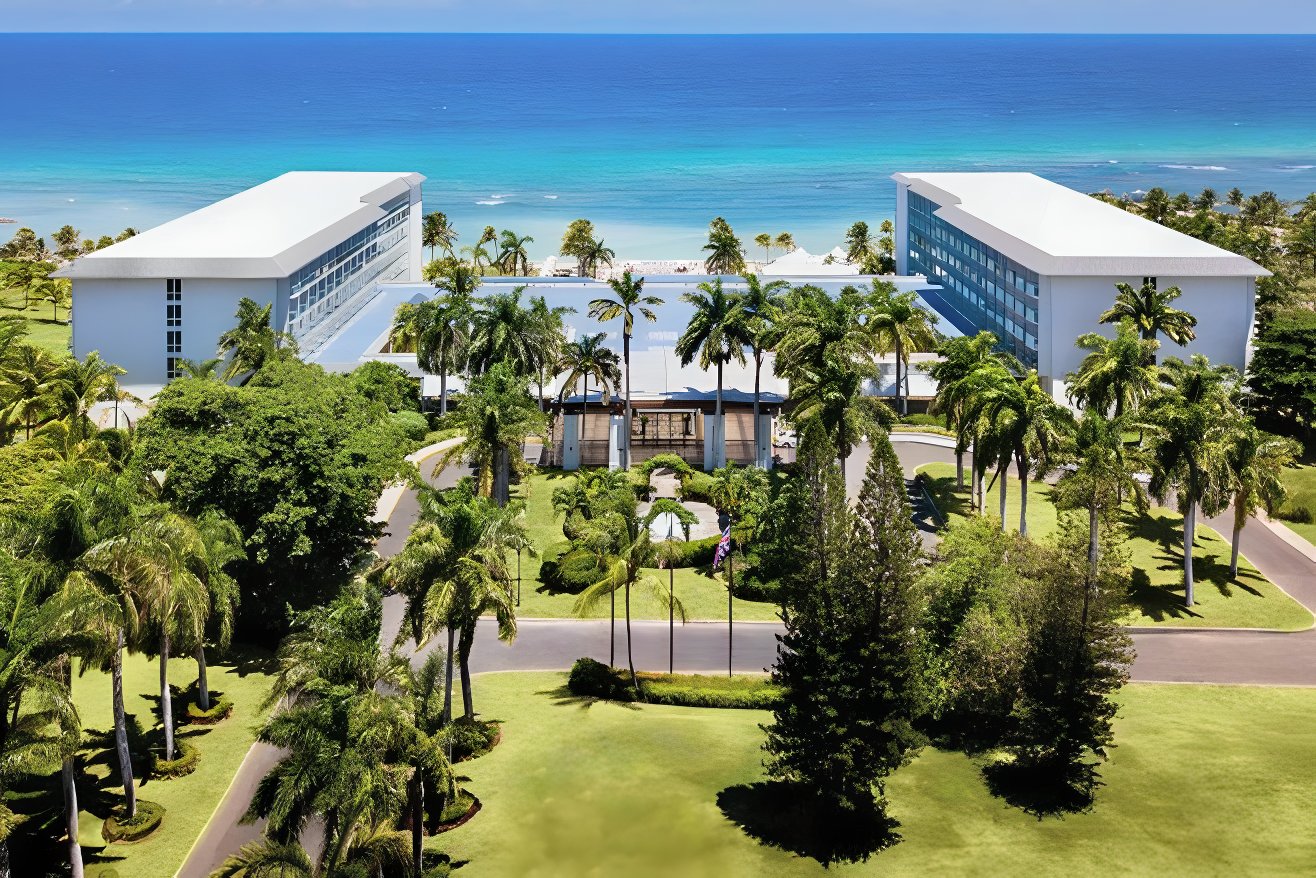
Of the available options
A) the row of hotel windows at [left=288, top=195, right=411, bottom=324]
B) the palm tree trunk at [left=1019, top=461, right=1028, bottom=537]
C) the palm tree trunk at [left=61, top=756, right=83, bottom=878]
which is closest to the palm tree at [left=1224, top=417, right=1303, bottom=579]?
the palm tree trunk at [left=1019, top=461, right=1028, bottom=537]

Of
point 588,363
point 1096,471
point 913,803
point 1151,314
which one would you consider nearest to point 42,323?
point 588,363

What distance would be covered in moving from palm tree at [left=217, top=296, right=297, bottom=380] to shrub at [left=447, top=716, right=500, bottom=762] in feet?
88.6

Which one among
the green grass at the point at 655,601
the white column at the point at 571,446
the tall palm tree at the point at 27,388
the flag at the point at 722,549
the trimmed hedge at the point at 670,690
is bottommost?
the trimmed hedge at the point at 670,690

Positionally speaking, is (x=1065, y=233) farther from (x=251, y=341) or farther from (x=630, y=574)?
(x=630, y=574)

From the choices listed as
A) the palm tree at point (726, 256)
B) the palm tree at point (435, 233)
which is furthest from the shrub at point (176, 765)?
the palm tree at point (435, 233)

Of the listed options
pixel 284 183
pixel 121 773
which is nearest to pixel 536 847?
pixel 121 773

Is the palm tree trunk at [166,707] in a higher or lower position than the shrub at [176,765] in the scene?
higher

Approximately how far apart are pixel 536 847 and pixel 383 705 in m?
7.43

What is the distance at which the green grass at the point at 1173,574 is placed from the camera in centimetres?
Answer: 5012

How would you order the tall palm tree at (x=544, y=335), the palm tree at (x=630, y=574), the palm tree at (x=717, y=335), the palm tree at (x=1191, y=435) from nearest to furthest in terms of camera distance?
the palm tree at (x=630, y=574), the palm tree at (x=1191, y=435), the tall palm tree at (x=544, y=335), the palm tree at (x=717, y=335)

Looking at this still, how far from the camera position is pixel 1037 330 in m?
76.8

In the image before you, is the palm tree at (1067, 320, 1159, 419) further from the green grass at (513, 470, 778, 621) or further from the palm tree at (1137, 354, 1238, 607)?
the green grass at (513, 470, 778, 621)

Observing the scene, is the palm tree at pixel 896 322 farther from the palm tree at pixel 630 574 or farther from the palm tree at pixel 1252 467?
the palm tree at pixel 630 574

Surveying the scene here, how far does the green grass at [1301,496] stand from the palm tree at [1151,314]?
9.51 meters
